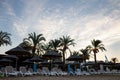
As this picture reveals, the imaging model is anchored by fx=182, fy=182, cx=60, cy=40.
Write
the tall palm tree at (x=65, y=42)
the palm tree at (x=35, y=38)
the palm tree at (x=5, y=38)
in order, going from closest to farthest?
the palm tree at (x=5, y=38) → the palm tree at (x=35, y=38) → the tall palm tree at (x=65, y=42)

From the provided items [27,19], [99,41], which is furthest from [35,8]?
[99,41]

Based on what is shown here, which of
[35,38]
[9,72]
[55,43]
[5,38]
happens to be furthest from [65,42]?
[9,72]

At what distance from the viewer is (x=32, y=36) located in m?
37.3

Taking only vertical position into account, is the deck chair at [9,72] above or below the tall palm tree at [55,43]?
below

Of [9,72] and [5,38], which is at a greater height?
[5,38]

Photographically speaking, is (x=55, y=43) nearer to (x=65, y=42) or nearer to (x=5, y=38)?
(x=65, y=42)

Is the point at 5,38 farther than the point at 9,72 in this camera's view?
Yes

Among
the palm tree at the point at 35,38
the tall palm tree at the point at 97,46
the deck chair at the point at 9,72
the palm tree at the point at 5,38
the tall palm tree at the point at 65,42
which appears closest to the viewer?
the deck chair at the point at 9,72

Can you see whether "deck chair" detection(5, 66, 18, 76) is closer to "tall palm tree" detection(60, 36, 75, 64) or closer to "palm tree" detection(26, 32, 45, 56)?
"palm tree" detection(26, 32, 45, 56)

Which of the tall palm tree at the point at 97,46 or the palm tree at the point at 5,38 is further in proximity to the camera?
the tall palm tree at the point at 97,46

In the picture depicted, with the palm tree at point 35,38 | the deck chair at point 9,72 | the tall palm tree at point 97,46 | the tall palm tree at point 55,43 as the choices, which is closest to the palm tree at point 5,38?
the palm tree at point 35,38

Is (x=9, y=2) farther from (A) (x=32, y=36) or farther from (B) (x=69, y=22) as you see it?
(A) (x=32, y=36)

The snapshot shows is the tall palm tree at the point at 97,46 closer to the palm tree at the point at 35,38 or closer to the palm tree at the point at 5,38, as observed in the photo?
the palm tree at the point at 35,38

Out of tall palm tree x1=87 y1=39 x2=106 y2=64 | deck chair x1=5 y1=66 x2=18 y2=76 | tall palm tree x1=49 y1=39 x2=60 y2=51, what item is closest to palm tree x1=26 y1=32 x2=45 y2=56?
tall palm tree x1=49 y1=39 x2=60 y2=51
